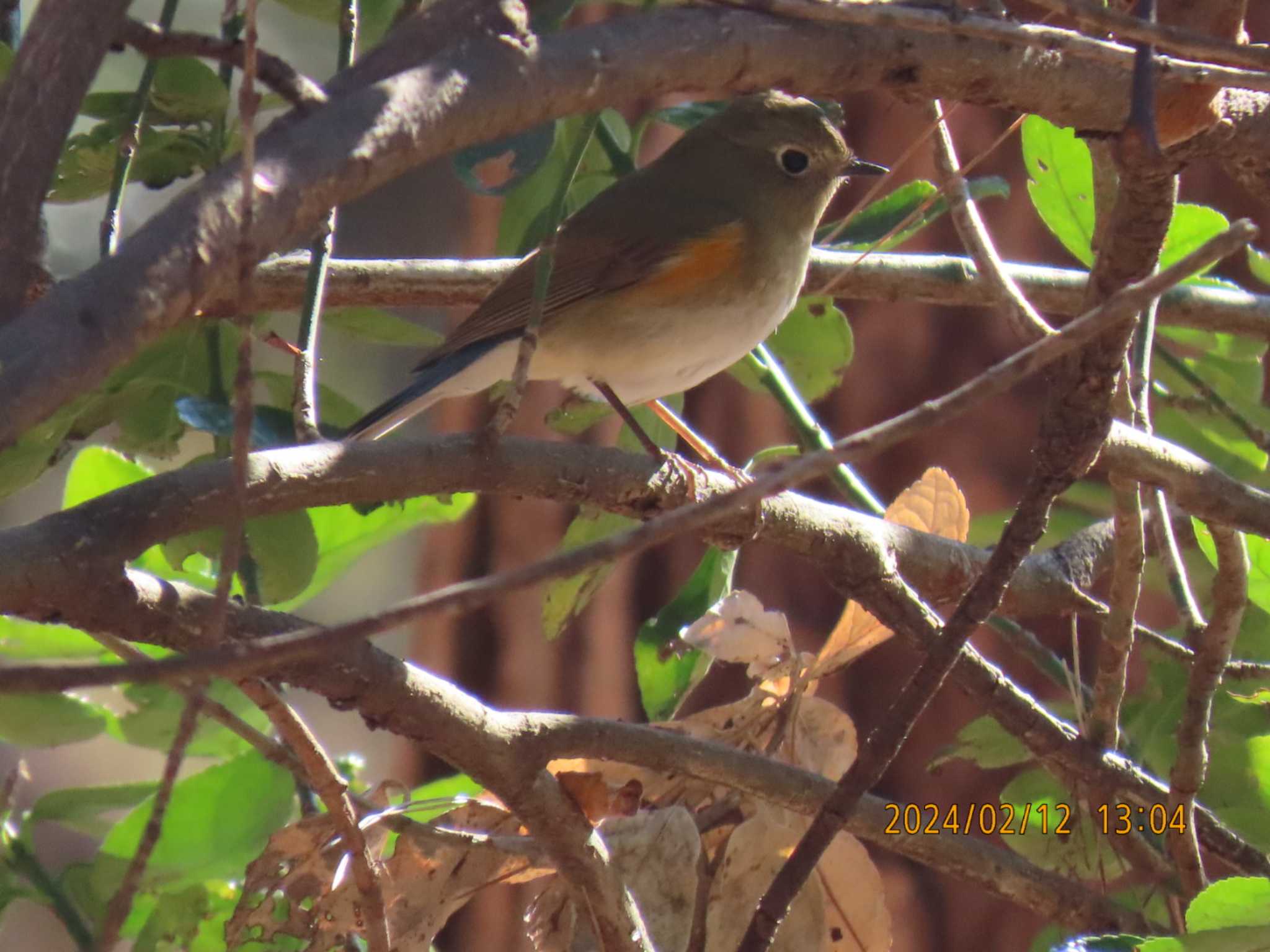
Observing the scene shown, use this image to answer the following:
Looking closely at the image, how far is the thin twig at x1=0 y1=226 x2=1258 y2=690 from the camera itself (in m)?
0.65

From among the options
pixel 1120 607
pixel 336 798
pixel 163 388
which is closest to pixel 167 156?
pixel 163 388

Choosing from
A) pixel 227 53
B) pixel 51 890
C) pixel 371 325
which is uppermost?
pixel 227 53

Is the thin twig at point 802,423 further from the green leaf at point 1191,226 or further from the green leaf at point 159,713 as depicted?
the green leaf at point 159,713

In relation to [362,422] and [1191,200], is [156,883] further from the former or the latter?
[1191,200]

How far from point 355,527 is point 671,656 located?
47 centimetres

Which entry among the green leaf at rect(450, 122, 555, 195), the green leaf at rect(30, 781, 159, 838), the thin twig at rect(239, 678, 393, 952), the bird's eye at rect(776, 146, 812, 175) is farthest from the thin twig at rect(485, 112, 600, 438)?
the bird's eye at rect(776, 146, 812, 175)

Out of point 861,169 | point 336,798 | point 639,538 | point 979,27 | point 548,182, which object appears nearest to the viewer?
point 639,538

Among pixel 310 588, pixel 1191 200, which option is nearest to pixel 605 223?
pixel 310 588

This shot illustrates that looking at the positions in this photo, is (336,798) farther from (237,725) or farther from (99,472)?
(99,472)

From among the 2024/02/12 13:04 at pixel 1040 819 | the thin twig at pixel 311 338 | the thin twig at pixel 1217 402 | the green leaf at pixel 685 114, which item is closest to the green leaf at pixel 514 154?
the thin twig at pixel 311 338

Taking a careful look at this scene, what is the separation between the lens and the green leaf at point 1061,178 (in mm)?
1818

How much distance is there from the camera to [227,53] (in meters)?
0.89

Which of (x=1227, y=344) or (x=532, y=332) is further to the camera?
(x=1227, y=344)

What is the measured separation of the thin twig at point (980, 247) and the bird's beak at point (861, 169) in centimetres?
73
